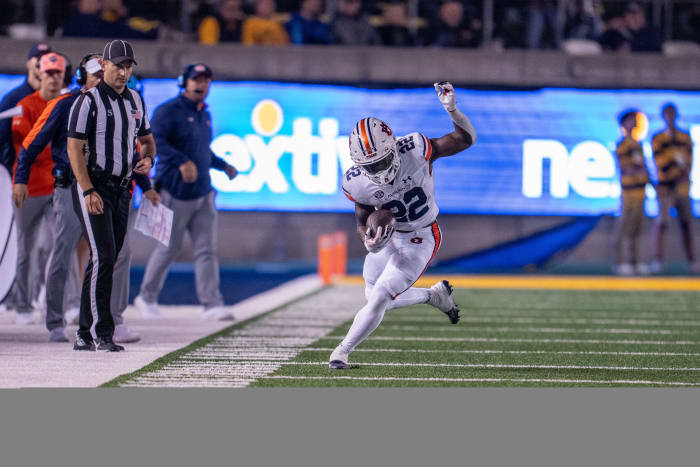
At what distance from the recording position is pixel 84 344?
693 centimetres

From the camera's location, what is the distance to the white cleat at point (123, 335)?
746 centimetres

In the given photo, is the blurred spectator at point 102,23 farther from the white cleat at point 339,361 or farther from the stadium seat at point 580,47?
the white cleat at point 339,361

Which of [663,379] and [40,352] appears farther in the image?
[40,352]

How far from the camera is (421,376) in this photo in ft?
19.8

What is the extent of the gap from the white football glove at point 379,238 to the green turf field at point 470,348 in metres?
0.66

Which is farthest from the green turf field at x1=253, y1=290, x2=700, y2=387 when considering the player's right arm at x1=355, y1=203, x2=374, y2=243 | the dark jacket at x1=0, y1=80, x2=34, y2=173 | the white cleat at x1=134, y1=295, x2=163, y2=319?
the dark jacket at x1=0, y1=80, x2=34, y2=173

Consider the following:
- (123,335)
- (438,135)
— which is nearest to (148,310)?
(123,335)

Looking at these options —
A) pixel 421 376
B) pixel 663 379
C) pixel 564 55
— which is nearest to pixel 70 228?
pixel 421 376

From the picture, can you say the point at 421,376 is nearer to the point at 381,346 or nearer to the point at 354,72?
the point at 381,346

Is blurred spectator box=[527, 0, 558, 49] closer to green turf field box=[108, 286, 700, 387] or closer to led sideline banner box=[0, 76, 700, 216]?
led sideline banner box=[0, 76, 700, 216]

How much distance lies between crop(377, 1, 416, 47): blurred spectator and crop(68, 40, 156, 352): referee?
9939 millimetres

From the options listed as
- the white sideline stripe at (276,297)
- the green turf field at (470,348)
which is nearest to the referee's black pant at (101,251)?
the green turf field at (470,348)

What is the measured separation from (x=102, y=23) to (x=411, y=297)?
10.4 m

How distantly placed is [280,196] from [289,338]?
27.2 ft
